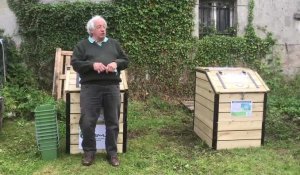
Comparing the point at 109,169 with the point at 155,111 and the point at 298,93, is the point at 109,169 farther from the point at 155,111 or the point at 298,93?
the point at 298,93

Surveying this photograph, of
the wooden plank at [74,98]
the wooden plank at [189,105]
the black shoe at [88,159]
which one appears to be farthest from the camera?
the wooden plank at [189,105]

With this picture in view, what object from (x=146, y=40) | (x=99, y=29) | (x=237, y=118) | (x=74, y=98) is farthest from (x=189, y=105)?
(x=99, y=29)

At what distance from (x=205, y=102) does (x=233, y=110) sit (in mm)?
483

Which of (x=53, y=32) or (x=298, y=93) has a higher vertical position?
(x=53, y=32)

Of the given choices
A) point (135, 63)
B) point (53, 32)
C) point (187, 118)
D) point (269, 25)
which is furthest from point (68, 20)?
point (269, 25)

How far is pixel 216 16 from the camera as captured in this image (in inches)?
390

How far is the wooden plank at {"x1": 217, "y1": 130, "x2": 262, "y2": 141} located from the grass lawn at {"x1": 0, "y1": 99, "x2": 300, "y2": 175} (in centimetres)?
17

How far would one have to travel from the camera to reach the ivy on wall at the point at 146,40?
8945 mm

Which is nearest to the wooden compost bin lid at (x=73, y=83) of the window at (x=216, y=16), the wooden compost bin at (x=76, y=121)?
the wooden compost bin at (x=76, y=121)

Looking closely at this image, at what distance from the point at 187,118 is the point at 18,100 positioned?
120 inches

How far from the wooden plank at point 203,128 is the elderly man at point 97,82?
136cm

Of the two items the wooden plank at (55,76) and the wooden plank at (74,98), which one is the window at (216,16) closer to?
the wooden plank at (55,76)

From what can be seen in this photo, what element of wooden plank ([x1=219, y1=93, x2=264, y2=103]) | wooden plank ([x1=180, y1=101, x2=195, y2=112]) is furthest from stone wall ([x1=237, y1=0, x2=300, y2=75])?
wooden plank ([x1=219, y1=93, x2=264, y2=103])

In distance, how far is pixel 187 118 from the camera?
788cm
